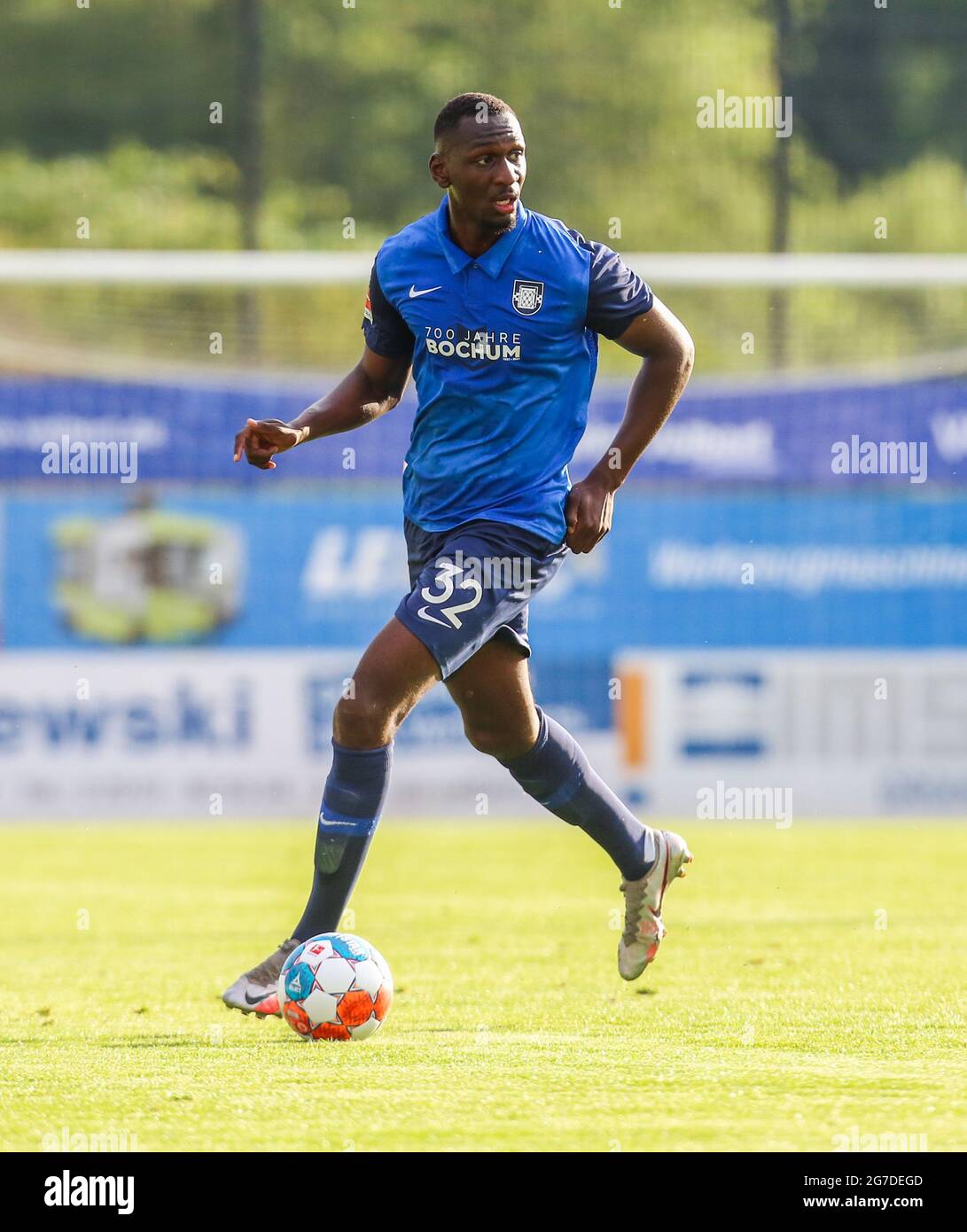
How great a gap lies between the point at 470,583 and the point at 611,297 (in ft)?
2.97

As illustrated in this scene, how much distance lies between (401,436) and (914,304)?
29.7ft

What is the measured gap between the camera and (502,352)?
5.37 meters

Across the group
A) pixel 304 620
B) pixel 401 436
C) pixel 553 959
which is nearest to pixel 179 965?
pixel 553 959

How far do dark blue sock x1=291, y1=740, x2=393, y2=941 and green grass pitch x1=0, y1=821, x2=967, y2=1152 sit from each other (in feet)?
1.20

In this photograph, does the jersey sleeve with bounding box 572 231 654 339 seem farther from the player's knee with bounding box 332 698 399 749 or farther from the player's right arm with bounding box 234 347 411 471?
the player's knee with bounding box 332 698 399 749

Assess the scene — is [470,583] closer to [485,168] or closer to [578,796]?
[578,796]

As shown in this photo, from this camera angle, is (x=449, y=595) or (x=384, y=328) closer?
(x=449, y=595)

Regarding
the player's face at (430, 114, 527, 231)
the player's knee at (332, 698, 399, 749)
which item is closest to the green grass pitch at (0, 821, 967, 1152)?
the player's knee at (332, 698, 399, 749)

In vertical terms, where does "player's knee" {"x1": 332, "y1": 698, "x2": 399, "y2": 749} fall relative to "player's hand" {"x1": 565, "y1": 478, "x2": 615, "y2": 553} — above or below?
below

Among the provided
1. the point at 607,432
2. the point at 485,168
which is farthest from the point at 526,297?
the point at 607,432

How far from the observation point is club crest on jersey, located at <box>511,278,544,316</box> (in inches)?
211

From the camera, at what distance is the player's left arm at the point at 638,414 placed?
542cm

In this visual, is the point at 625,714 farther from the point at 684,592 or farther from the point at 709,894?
the point at 709,894

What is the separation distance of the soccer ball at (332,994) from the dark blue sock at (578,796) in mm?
874
